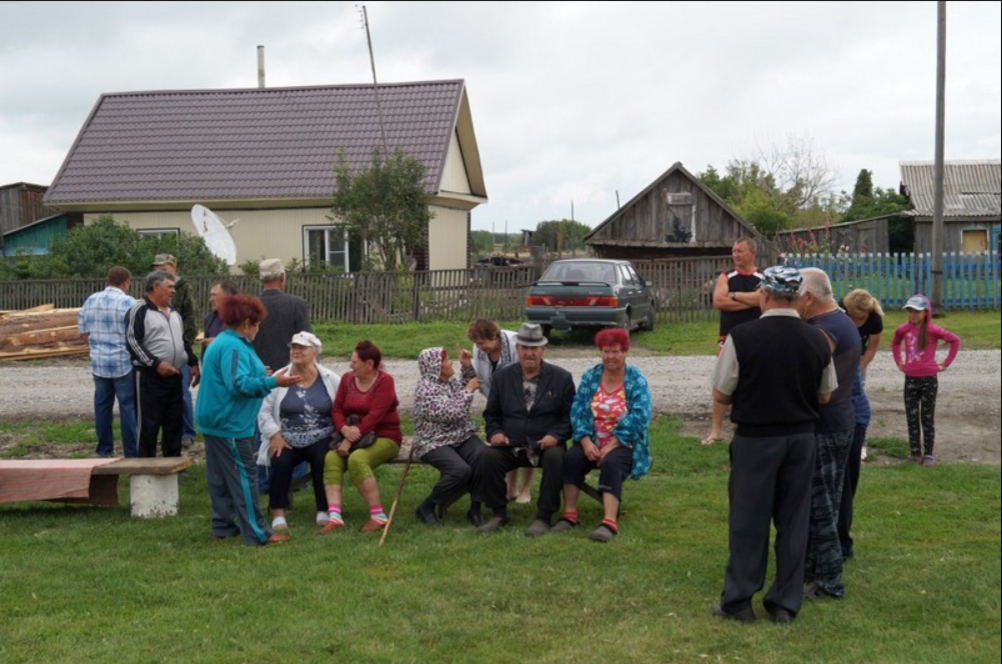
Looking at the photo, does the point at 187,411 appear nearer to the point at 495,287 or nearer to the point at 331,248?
the point at 495,287

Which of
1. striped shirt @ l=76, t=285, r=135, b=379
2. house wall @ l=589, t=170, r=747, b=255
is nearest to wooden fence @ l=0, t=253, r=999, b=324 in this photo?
house wall @ l=589, t=170, r=747, b=255

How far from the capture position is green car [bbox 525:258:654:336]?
59.9 ft

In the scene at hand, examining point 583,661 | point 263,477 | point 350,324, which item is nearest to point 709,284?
point 350,324

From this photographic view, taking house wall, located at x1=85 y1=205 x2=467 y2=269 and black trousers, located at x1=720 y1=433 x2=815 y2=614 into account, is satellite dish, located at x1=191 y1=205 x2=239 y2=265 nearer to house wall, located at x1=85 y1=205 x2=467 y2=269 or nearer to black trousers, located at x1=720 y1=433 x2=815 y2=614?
house wall, located at x1=85 y1=205 x2=467 y2=269

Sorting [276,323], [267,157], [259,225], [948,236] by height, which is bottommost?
[276,323]

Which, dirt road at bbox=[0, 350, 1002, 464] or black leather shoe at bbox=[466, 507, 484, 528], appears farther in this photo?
dirt road at bbox=[0, 350, 1002, 464]

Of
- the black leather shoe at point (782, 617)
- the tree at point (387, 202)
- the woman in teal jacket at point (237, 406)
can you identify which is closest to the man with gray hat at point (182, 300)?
the woman in teal jacket at point (237, 406)

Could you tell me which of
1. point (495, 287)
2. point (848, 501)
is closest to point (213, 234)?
point (495, 287)

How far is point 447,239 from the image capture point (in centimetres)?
3155

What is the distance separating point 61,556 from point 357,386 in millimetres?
2307

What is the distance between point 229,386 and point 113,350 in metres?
3.09

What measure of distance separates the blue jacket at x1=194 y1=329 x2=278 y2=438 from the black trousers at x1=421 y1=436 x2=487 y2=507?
1403 millimetres

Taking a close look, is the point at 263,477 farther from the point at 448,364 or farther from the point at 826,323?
the point at 826,323

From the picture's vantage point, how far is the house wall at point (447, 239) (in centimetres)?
3028
